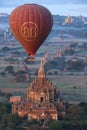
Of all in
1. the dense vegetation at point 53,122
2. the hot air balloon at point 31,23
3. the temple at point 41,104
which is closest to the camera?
the hot air balloon at point 31,23

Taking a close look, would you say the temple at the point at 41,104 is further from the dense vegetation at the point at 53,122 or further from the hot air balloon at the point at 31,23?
the hot air balloon at the point at 31,23

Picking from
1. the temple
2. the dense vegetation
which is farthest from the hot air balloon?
the temple

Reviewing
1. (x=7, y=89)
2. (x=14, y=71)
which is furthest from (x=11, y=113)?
(x=14, y=71)

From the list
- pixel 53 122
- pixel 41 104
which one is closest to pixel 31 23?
pixel 53 122

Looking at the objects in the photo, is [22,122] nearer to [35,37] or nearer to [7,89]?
[35,37]

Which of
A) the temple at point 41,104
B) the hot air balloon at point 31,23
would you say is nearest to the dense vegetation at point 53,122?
the temple at point 41,104

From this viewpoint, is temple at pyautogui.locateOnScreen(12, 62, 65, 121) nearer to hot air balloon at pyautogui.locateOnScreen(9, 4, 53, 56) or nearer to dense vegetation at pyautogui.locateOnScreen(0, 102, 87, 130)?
dense vegetation at pyautogui.locateOnScreen(0, 102, 87, 130)

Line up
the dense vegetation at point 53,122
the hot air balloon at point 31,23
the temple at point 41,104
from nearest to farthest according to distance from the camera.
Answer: the hot air balloon at point 31,23
the dense vegetation at point 53,122
the temple at point 41,104

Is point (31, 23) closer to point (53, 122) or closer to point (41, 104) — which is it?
point (53, 122)
